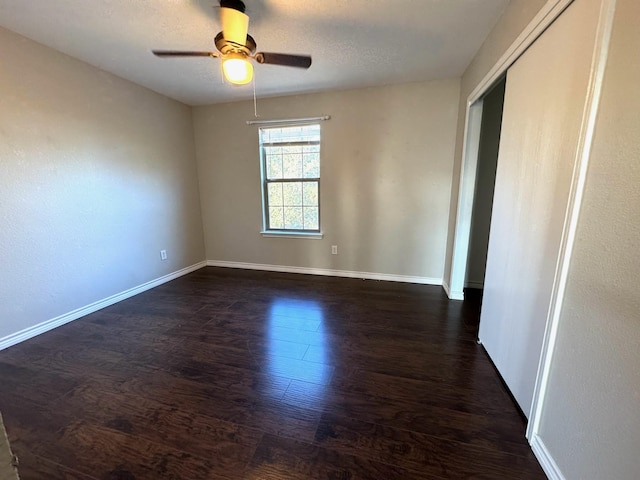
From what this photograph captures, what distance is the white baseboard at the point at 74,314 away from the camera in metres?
2.11

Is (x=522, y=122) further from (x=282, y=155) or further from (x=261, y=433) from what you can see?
(x=282, y=155)

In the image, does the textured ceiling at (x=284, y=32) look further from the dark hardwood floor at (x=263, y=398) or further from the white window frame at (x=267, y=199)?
the dark hardwood floor at (x=263, y=398)

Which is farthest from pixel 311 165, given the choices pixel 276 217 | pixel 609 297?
pixel 609 297

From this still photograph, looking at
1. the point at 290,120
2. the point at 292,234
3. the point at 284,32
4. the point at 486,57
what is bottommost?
the point at 292,234

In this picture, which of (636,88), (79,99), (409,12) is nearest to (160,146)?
(79,99)

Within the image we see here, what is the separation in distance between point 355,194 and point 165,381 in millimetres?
2712

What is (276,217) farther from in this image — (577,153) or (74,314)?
(577,153)

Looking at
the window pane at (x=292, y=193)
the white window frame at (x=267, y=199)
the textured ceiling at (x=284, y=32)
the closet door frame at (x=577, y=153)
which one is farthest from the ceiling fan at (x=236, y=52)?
the window pane at (x=292, y=193)

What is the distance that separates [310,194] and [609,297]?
3.09m

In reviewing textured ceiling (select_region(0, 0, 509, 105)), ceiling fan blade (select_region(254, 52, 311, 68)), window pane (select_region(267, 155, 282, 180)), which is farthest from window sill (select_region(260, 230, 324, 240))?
ceiling fan blade (select_region(254, 52, 311, 68))

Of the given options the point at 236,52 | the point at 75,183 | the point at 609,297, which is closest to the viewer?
the point at 609,297

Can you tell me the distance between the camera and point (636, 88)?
0.80 meters

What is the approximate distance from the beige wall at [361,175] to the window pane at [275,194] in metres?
0.21

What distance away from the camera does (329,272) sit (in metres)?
3.75
